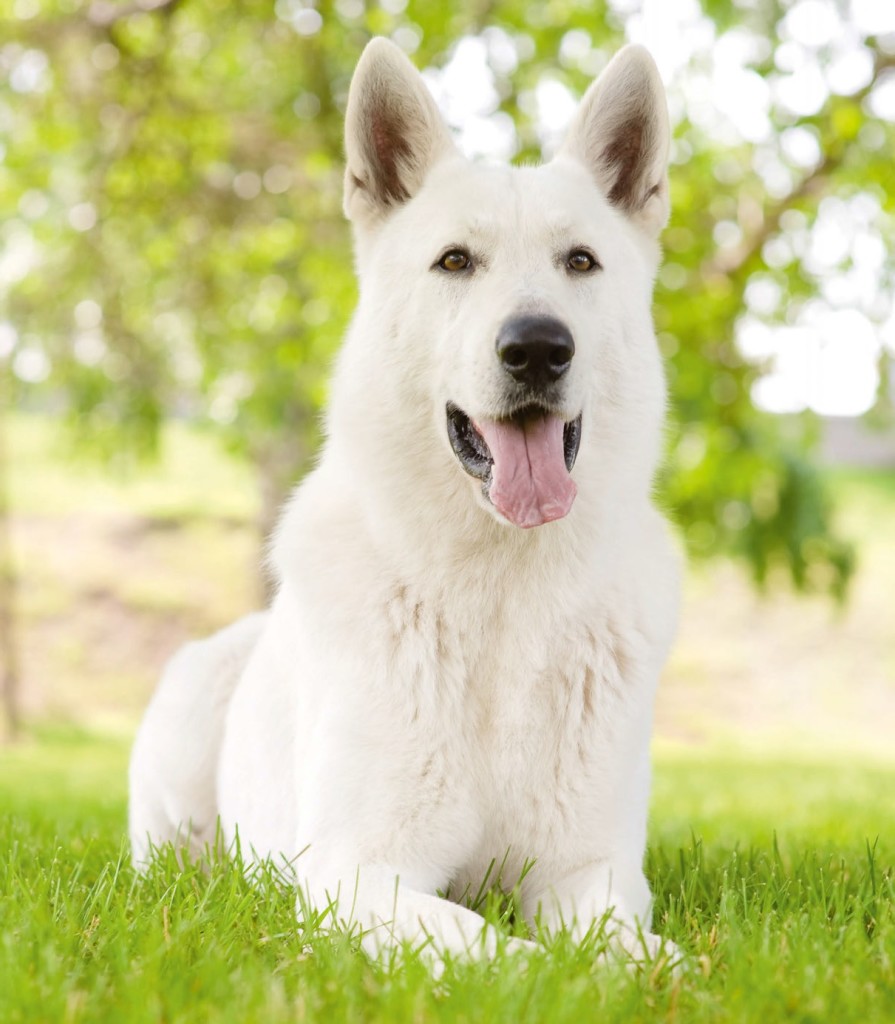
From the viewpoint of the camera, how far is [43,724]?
548 inches

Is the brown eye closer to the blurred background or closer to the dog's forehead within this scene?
the dog's forehead

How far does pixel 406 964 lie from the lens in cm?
198

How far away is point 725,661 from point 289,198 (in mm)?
10003

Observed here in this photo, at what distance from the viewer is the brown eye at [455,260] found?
109 inches

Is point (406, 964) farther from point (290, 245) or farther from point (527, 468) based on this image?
point (290, 245)

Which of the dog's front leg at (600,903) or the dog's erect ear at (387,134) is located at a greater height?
the dog's erect ear at (387,134)

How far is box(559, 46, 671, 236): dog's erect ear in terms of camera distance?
3.00 meters

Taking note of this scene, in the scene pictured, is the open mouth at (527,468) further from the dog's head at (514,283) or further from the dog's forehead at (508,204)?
the dog's forehead at (508,204)

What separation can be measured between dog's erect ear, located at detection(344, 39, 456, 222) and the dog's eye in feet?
1.73

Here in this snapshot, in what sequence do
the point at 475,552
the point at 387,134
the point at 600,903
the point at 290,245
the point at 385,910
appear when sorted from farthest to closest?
the point at 290,245, the point at 387,134, the point at 475,552, the point at 600,903, the point at 385,910

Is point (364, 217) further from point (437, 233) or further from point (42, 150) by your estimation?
point (42, 150)

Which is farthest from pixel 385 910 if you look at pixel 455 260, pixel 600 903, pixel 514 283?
pixel 455 260

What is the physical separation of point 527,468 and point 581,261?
59 cm

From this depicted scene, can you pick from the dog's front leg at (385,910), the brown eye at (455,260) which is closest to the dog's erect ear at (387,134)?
the brown eye at (455,260)
